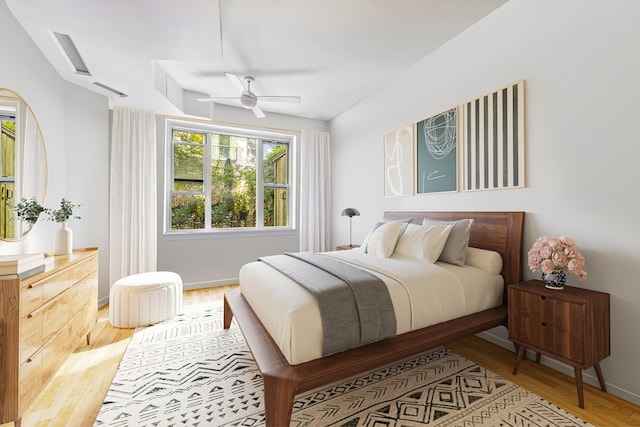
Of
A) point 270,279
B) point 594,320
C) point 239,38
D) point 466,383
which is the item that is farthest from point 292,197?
point 594,320

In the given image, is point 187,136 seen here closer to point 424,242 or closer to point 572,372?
point 424,242

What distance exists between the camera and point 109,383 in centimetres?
196

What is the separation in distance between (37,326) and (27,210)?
3.54 feet

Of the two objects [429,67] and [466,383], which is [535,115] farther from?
[466,383]

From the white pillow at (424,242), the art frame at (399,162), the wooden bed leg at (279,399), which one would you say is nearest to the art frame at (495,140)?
the white pillow at (424,242)

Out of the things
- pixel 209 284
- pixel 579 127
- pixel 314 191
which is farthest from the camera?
pixel 314 191

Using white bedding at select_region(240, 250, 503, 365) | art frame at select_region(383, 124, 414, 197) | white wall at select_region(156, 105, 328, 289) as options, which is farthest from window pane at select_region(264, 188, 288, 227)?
white bedding at select_region(240, 250, 503, 365)

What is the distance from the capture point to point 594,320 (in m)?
1.69

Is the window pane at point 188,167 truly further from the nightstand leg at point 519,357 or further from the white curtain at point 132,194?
the nightstand leg at point 519,357

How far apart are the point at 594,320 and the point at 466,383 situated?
0.87 m

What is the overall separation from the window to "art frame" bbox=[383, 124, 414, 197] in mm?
2031

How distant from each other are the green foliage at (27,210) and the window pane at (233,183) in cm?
238

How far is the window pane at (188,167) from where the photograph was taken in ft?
14.2

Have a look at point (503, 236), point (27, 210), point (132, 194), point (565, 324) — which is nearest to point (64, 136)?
point (132, 194)
